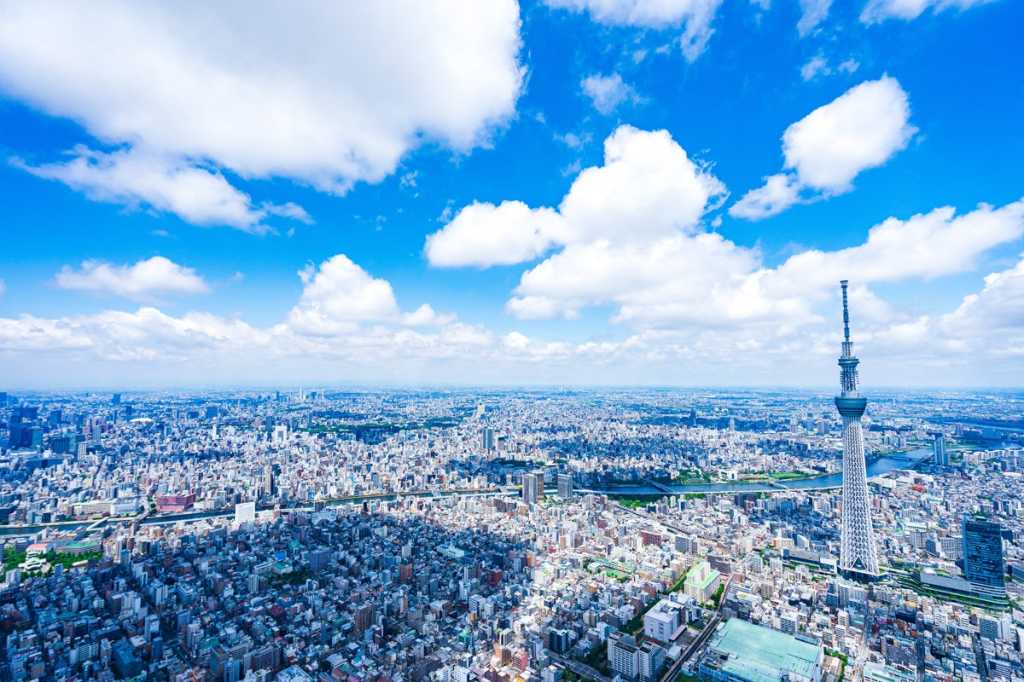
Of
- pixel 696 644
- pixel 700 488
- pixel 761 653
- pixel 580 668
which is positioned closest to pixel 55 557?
pixel 580 668

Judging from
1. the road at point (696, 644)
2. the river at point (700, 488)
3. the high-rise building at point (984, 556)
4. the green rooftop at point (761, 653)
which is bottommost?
the river at point (700, 488)

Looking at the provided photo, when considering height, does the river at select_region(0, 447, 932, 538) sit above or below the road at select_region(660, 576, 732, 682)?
below

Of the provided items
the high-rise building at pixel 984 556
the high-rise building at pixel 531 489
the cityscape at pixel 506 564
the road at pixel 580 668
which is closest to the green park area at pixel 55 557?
the cityscape at pixel 506 564

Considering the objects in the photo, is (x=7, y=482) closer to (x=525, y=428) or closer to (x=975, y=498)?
(x=525, y=428)

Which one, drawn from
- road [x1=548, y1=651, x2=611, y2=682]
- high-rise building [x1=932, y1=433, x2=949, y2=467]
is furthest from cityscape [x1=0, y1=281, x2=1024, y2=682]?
high-rise building [x1=932, y1=433, x2=949, y2=467]

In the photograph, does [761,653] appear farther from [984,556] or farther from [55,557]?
[55,557]

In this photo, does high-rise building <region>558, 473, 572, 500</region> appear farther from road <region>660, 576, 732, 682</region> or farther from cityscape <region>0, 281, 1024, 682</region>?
road <region>660, 576, 732, 682</region>

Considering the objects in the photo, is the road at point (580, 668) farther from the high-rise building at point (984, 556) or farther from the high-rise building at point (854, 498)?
the high-rise building at point (984, 556)
